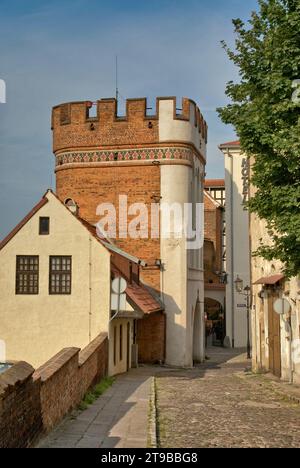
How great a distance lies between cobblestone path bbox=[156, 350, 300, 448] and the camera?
11.0 m

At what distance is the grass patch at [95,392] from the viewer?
1438 centimetres

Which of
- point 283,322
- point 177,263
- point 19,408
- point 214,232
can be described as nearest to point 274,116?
point 19,408

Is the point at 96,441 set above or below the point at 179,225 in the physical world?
below

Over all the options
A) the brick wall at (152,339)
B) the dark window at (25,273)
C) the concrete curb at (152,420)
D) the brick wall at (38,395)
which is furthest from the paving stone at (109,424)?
the brick wall at (152,339)

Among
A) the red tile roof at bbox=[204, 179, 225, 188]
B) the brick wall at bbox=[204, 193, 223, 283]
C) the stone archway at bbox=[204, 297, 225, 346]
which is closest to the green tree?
the stone archway at bbox=[204, 297, 225, 346]

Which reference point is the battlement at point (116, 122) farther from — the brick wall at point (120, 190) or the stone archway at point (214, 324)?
the stone archway at point (214, 324)

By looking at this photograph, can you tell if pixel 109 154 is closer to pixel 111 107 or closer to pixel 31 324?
pixel 111 107

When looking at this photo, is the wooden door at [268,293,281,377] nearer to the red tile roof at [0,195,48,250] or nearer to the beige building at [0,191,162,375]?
the beige building at [0,191,162,375]

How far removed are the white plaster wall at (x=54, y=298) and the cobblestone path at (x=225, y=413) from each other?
10.9 feet

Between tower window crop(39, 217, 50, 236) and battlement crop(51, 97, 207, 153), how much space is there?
8.81 meters

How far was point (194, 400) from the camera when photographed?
640 inches
